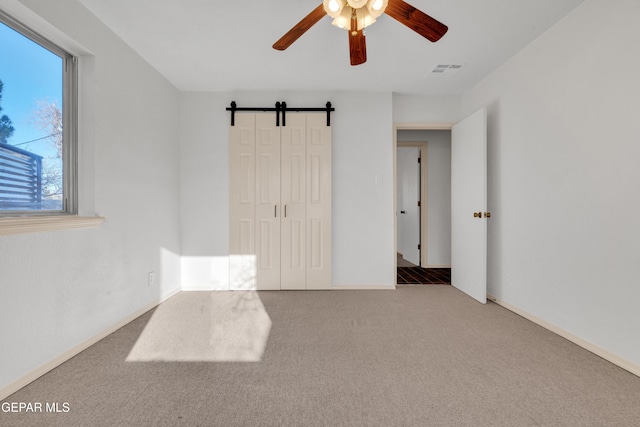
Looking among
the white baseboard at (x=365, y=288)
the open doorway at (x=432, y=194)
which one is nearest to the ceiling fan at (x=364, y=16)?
the white baseboard at (x=365, y=288)

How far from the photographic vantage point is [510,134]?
9.29ft

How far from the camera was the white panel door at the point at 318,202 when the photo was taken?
3.52 m

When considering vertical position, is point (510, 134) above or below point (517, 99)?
below

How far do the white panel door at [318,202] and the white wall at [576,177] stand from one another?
185 centimetres

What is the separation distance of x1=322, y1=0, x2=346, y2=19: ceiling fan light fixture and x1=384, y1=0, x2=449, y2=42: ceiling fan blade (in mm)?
239

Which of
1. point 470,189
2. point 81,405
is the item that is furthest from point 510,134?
point 81,405

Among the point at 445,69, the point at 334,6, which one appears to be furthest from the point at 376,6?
the point at 445,69

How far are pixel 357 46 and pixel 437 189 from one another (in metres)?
3.77

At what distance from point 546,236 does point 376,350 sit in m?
1.72

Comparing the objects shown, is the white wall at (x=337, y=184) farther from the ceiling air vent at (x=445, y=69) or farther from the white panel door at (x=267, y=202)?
the ceiling air vent at (x=445, y=69)

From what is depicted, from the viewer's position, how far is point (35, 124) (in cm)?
186

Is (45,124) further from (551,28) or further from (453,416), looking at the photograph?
(551,28)

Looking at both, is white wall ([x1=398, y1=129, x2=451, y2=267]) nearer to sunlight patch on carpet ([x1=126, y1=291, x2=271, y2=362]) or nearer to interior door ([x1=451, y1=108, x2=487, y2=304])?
interior door ([x1=451, y1=108, x2=487, y2=304])

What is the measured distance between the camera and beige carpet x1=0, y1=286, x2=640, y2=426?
140cm
